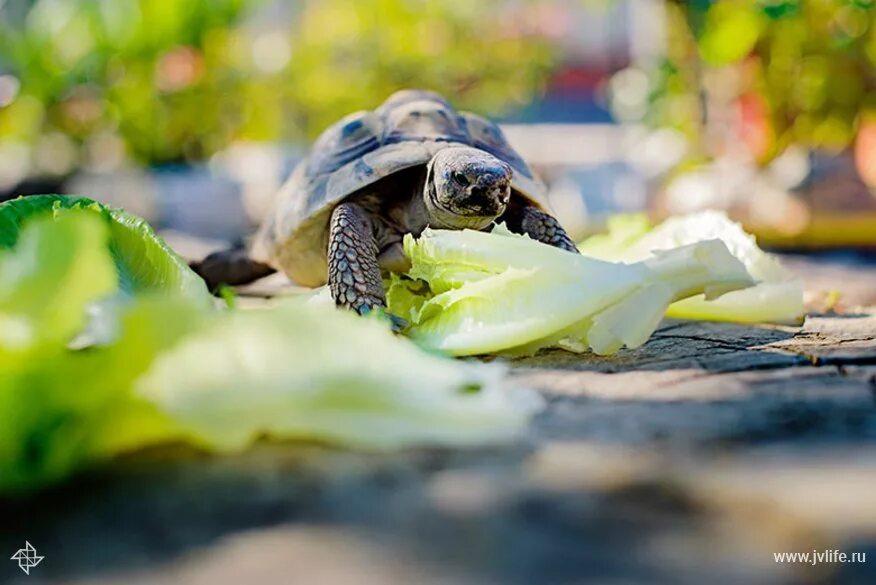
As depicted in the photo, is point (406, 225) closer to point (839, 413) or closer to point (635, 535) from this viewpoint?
point (839, 413)

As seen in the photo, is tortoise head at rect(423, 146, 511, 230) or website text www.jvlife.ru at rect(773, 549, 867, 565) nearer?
website text www.jvlife.ru at rect(773, 549, 867, 565)

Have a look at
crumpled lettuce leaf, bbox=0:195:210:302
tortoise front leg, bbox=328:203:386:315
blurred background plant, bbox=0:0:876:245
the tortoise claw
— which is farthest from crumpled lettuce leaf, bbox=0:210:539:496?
blurred background plant, bbox=0:0:876:245

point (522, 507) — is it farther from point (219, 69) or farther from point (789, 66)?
point (219, 69)

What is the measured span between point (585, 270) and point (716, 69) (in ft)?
16.6

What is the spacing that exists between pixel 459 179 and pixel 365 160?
0.36m

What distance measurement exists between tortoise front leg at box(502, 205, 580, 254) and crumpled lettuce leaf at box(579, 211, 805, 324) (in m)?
0.22

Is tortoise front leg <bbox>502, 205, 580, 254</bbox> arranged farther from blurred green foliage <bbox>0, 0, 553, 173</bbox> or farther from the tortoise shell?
blurred green foliage <bbox>0, 0, 553, 173</bbox>

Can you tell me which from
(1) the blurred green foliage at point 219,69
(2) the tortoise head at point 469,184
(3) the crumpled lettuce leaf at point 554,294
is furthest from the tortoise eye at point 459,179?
(1) the blurred green foliage at point 219,69

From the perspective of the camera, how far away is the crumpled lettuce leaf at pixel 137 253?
6.03 feet

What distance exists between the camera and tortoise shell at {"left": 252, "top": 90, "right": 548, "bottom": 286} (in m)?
2.54

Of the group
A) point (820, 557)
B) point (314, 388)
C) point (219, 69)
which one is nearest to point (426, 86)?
point (219, 69)

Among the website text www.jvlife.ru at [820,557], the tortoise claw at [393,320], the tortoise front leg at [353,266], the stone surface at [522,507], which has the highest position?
the tortoise front leg at [353,266]

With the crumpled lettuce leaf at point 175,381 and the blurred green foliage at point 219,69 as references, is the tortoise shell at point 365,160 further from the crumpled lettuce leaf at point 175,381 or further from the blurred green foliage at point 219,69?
the blurred green foliage at point 219,69

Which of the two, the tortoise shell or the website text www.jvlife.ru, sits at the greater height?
the tortoise shell
